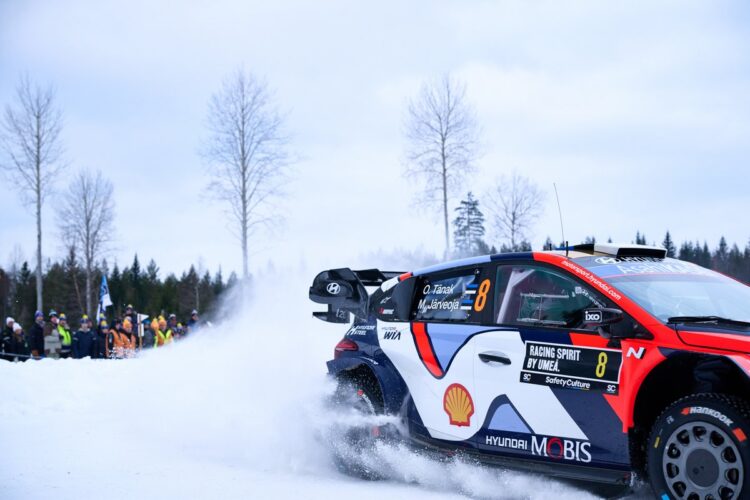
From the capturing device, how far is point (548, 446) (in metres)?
5.42

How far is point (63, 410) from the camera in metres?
11.3

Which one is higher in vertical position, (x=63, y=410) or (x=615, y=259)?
(x=615, y=259)

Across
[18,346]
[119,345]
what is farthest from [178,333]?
[18,346]

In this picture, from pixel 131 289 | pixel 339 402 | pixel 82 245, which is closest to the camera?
pixel 339 402

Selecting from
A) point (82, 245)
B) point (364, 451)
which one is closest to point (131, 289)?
point (82, 245)

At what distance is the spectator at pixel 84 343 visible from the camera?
22.9 metres

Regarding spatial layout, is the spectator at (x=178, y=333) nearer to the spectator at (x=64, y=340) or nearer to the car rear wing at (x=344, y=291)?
the spectator at (x=64, y=340)

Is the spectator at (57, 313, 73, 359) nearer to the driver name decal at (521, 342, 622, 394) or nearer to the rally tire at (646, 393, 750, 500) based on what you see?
the driver name decal at (521, 342, 622, 394)

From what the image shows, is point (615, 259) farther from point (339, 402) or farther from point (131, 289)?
point (131, 289)

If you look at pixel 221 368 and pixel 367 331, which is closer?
pixel 367 331

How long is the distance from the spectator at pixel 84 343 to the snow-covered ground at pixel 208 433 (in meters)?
8.25

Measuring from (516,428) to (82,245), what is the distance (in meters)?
38.8

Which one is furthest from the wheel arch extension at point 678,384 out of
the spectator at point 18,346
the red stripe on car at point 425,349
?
Answer: the spectator at point 18,346

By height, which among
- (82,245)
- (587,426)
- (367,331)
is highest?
(82,245)
